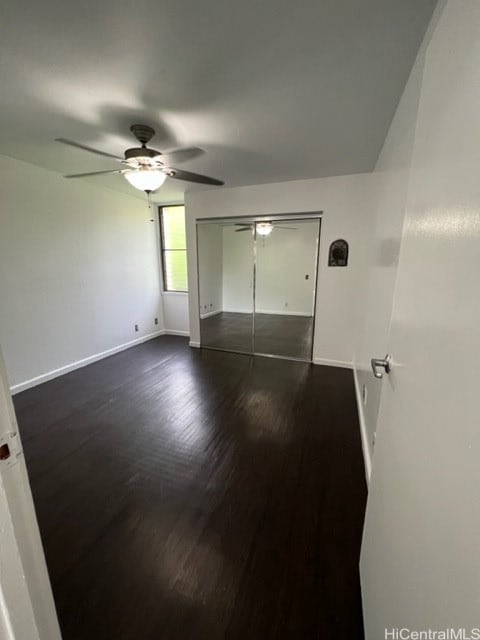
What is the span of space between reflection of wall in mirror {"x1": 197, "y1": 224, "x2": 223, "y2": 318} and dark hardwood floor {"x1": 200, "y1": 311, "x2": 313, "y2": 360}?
26 centimetres

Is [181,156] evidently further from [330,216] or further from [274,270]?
[274,270]

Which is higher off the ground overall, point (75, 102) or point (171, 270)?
point (75, 102)

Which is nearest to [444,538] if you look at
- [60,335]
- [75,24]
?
[75,24]

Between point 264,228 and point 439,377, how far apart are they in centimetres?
363

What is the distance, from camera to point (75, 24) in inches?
45.8

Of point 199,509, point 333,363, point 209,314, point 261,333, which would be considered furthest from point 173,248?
point 199,509

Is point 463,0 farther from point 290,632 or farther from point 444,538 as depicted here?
point 290,632

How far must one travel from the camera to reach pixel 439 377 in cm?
57

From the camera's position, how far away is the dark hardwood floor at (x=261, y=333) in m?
4.23

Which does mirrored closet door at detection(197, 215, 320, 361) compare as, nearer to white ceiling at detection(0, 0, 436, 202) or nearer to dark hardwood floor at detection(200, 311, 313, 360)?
dark hardwood floor at detection(200, 311, 313, 360)

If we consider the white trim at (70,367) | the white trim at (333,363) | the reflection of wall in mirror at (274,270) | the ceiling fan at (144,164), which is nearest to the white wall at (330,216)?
the white trim at (333,363)

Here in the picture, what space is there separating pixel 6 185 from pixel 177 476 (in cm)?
328

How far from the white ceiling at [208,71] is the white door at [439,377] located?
0.73 m

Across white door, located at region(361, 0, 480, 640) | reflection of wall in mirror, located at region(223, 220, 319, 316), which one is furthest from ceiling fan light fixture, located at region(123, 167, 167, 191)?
reflection of wall in mirror, located at region(223, 220, 319, 316)
